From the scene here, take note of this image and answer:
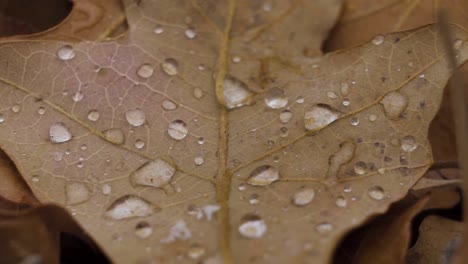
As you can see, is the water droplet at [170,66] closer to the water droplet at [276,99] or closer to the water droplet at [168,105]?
the water droplet at [168,105]

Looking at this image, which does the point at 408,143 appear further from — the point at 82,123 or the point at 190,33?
the point at 82,123

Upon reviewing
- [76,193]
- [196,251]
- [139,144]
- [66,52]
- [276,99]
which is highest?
[66,52]

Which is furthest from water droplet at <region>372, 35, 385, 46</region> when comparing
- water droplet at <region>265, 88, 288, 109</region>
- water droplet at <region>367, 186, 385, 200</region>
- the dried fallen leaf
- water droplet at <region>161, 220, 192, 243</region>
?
water droplet at <region>161, 220, 192, 243</region>

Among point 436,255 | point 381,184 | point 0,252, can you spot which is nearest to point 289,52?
point 381,184

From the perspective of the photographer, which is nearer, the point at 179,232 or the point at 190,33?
the point at 179,232

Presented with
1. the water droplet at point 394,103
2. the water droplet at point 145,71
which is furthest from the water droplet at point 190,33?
the water droplet at point 394,103

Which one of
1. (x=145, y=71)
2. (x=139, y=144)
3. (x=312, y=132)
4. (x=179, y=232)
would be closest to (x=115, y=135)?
(x=139, y=144)

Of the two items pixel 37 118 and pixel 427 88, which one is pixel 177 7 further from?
pixel 427 88
